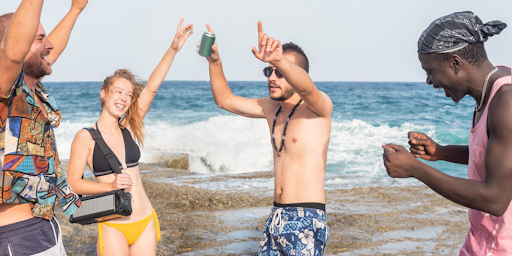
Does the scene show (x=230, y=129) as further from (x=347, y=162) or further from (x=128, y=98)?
(x=128, y=98)

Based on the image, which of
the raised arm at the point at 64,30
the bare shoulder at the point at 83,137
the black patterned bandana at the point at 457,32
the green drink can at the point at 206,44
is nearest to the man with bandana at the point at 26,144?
the raised arm at the point at 64,30

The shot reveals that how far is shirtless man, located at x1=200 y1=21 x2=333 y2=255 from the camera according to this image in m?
Result: 3.04

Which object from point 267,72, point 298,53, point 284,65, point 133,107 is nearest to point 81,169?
point 133,107

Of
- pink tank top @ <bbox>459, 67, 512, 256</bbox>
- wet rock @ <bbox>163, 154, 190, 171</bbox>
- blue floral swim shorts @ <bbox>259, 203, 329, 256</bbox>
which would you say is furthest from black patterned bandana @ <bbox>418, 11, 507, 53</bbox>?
wet rock @ <bbox>163, 154, 190, 171</bbox>

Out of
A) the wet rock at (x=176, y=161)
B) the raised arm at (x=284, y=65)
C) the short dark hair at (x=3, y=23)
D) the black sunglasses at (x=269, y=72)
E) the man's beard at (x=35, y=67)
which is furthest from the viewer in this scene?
the wet rock at (x=176, y=161)

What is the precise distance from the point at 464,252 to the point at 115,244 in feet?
6.94

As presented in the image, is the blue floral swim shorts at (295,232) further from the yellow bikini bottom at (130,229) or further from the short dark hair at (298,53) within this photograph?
the short dark hair at (298,53)

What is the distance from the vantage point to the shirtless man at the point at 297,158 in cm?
304

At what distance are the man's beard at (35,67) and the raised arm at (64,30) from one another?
613 mm

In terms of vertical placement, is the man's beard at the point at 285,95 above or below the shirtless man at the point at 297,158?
above

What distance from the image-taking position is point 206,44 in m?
3.21

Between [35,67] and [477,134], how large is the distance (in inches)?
82.1

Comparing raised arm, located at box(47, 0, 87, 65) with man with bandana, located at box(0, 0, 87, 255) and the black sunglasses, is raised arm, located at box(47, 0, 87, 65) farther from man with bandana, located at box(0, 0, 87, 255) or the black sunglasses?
the black sunglasses

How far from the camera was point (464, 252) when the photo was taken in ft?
7.87
